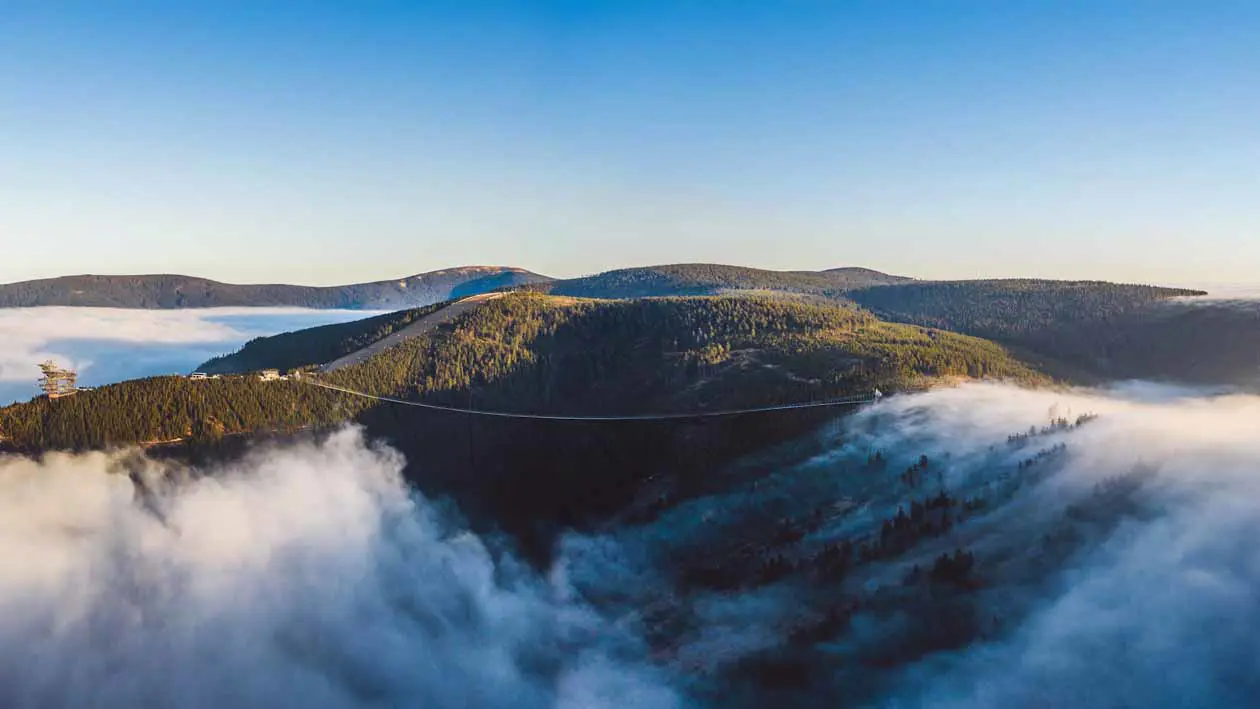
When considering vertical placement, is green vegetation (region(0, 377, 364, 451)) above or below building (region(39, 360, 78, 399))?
below

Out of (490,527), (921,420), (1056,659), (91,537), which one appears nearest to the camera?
(1056,659)

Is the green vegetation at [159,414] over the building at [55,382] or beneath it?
beneath

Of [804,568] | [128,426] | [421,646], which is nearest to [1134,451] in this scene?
[804,568]

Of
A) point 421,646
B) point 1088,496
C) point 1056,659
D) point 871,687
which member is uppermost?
point 1088,496

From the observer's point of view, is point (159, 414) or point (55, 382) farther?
point (55, 382)

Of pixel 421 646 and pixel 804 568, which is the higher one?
pixel 804 568

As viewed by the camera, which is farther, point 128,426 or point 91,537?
point 128,426

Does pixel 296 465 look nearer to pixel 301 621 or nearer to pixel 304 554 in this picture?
pixel 304 554

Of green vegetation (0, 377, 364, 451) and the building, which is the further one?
the building

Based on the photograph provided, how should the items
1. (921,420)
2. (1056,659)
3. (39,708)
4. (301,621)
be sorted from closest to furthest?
1. (1056,659)
2. (39,708)
3. (301,621)
4. (921,420)

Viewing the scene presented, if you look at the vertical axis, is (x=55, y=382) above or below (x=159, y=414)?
above

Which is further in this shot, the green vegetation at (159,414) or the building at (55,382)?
the building at (55,382)
